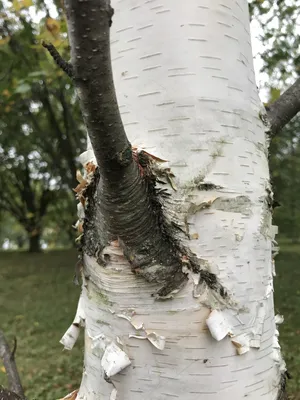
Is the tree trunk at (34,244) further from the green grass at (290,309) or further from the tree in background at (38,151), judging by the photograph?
the green grass at (290,309)

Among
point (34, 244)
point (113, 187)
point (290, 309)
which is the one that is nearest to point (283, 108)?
point (113, 187)

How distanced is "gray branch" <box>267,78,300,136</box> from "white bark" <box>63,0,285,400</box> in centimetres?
29

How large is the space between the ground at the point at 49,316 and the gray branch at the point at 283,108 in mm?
3063

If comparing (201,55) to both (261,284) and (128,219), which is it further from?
(261,284)

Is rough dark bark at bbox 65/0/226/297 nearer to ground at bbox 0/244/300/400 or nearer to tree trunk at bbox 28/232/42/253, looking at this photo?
ground at bbox 0/244/300/400

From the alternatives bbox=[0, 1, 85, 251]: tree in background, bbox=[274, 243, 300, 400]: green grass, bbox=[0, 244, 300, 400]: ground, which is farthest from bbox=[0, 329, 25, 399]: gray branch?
bbox=[0, 1, 85, 251]: tree in background

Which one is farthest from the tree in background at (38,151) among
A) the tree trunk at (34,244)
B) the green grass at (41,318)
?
the green grass at (41,318)

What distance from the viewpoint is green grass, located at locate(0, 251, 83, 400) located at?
415cm

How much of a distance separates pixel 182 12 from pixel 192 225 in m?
0.42

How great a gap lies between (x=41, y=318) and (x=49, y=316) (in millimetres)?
114

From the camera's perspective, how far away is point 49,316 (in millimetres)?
6031

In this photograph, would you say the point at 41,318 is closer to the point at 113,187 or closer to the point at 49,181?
the point at 113,187

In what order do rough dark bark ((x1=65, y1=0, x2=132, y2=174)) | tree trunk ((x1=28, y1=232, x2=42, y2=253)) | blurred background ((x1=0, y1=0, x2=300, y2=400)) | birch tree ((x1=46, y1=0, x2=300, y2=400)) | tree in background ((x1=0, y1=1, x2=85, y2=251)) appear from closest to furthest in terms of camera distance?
rough dark bark ((x1=65, y1=0, x2=132, y2=174))
birch tree ((x1=46, y1=0, x2=300, y2=400))
blurred background ((x1=0, y1=0, x2=300, y2=400))
tree in background ((x1=0, y1=1, x2=85, y2=251))
tree trunk ((x1=28, y1=232, x2=42, y2=253))

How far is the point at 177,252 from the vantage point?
31.4 inches
